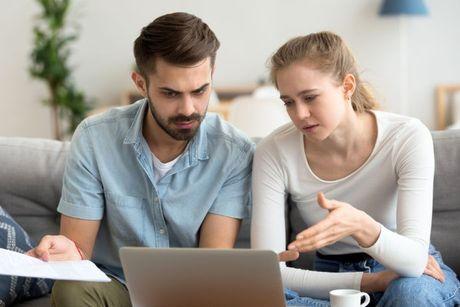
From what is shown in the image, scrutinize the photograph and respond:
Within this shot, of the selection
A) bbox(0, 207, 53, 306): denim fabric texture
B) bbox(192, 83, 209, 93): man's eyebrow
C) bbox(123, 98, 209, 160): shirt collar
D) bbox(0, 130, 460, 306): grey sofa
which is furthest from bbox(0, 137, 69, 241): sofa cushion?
bbox(192, 83, 209, 93): man's eyebrow

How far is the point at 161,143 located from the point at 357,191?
0.53 m

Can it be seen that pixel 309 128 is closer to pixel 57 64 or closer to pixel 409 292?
pixel 409 292

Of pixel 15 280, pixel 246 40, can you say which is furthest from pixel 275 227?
pixel 246 40

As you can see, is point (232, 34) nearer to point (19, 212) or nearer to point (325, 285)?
point (19, 212)

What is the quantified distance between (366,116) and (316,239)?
0.55 metres

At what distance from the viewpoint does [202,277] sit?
6.10 ft

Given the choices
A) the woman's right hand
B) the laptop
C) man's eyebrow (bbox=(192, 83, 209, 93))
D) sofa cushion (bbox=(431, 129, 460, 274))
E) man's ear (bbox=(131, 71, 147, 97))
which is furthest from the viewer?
sofa cushion (bbox=(431, 129, 460, 274))

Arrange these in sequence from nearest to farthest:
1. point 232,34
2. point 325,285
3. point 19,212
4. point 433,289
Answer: point 433,289 → point 325,285 → point 19,212 → point 232,34

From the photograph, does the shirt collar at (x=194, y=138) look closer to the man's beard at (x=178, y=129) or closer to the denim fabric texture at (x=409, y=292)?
the man's beard at (x=178, y=129)

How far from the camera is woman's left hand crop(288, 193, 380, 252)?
1.85 meters

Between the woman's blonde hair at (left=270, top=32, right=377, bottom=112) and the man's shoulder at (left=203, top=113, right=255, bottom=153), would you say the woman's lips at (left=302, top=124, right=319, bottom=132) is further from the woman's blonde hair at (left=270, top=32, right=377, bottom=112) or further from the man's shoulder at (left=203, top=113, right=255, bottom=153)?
the man's shoulder at (left=203, top=113, right=255, bottom=153)

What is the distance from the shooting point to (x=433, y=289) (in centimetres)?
201

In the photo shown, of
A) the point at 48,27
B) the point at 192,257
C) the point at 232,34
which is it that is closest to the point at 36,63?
the point at 48,27

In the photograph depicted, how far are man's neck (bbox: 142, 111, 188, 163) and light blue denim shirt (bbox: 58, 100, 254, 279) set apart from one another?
0.03 m
